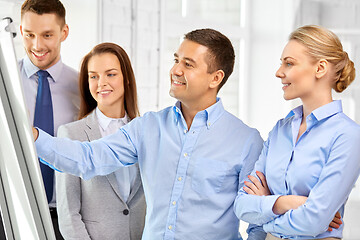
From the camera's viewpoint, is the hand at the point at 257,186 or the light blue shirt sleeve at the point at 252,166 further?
the light blue shirt sleeve at the point at 252,166

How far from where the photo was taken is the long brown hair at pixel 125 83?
2.08m

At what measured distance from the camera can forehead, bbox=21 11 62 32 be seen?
2043mm

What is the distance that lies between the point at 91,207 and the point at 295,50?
945mm

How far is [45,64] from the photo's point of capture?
81.4 inches

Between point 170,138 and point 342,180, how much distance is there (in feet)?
1.98

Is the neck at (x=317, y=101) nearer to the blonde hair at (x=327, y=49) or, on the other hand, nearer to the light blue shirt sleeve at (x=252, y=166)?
the blonde hair at (x=327, y=49)

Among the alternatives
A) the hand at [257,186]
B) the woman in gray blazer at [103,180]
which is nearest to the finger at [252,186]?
the hand at [257,186]

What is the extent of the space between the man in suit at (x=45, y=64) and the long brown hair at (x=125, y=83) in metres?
0.08

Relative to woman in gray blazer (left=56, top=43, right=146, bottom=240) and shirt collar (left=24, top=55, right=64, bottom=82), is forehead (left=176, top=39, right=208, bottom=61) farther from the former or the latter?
shirt collar (left=24, top=55, right=64, bottom=82)

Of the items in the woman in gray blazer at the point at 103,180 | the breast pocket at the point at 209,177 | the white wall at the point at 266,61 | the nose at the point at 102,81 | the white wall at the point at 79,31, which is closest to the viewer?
the breast pocket at the point at 209,177

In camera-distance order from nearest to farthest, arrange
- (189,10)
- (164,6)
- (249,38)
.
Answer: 1. (164,6)
2. (189,10)
3. (249,38)

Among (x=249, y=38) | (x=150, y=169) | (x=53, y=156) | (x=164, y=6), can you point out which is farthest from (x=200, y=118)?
(x=249, y=38)

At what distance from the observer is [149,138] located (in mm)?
1792

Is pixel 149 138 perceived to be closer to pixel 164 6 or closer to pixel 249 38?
pixel 164 6
